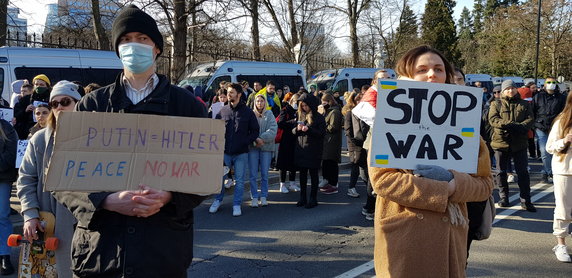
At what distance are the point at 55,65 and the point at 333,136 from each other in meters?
8.20

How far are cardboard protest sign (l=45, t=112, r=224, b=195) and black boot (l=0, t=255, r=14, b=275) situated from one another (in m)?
3.48

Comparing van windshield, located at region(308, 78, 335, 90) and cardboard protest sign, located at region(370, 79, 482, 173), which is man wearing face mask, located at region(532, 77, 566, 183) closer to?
cardboard protest sign, located at region(370, 79, 482, 173)

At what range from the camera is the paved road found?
198 inches

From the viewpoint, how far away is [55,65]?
1266 centimetres

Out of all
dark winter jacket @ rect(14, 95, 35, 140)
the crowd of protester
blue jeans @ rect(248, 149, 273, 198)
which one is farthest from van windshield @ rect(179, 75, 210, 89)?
blue jeans @ rect(248, 149, 273, 198)

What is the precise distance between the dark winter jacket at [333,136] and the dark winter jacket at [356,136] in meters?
0.66

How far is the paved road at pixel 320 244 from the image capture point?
5.04m

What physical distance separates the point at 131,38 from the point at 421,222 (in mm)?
1827

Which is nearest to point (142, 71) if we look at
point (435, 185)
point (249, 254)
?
point (435, 185)

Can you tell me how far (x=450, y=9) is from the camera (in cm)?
5316

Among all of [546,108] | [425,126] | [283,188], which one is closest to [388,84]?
[425,126]

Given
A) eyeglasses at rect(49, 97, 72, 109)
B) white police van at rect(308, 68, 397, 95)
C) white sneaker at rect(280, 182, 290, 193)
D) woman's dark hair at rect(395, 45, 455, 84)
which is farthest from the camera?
white police van at rect(308, 68, 397, 95)

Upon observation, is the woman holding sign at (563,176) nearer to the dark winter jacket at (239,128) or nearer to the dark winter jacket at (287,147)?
the dark winter jacket at (239,128)

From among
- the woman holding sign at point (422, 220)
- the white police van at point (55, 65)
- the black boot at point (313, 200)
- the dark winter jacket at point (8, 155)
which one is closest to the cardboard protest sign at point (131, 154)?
the woman holding sign at point (422, 220)
